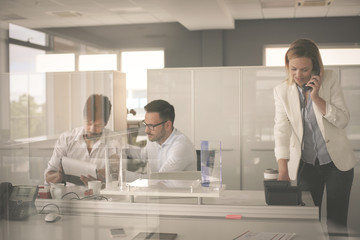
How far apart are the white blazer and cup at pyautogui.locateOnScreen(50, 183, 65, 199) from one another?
90cm

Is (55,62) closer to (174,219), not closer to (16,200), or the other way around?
(16,200)

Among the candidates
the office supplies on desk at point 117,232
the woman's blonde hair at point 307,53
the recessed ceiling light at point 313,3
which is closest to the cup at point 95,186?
the office supplies on desk at point 117,232

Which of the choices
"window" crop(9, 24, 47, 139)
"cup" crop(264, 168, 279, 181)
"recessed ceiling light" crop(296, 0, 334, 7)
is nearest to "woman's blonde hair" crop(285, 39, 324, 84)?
"recessed ceiling light" crop(296, 0, 334, 7)

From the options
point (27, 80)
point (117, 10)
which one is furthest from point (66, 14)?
point (27, 80)

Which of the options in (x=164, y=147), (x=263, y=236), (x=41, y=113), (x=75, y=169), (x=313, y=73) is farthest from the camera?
(x=164, y=147)

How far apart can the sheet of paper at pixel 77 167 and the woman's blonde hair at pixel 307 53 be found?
87 cm

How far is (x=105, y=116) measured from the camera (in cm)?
193

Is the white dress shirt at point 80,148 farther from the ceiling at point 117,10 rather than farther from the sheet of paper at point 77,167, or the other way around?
the ceiling at point 117,10

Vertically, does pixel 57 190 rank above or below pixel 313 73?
below

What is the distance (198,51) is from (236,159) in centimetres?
83

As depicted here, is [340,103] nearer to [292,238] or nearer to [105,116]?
[292,238]

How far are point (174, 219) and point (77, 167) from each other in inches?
18.7

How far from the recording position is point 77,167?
75.6 inches

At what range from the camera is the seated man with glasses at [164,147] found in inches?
78.4
